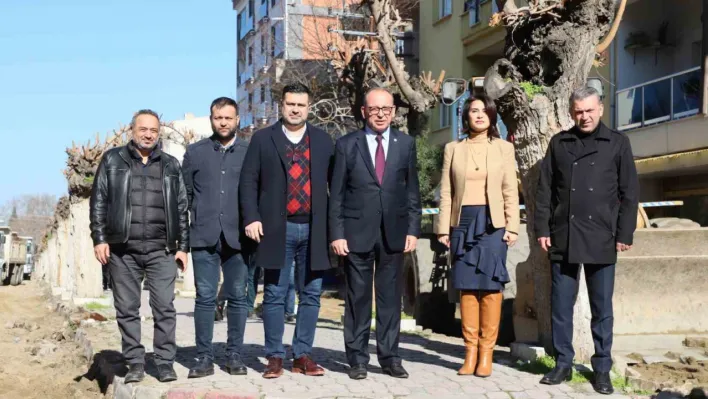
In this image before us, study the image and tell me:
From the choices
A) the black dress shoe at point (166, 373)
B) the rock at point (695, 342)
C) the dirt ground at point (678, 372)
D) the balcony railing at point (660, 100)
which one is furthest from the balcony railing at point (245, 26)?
the black dress shoe at point (166, 373)

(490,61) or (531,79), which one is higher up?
(490,61)

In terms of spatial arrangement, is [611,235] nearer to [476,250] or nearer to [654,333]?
[476,250]

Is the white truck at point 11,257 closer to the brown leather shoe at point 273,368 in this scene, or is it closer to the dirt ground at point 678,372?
the brown leather shoe at point 273,368

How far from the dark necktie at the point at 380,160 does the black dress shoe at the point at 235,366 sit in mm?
1799

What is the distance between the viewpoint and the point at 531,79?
29.9 feet

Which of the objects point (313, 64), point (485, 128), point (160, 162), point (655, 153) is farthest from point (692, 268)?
point (313, 64)

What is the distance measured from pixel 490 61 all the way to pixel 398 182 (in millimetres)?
25068

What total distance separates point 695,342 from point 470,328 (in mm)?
3171

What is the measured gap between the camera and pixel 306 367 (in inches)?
312

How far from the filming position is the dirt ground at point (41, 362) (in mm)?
10383

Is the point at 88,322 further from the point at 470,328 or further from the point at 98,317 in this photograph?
the point at 470,328

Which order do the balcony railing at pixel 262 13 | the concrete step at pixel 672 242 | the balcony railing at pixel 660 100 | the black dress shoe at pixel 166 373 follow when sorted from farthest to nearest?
1. the balcony railing at pixel 262 13
2. the balcony railing at pixel 660 100
3. the concrete step at pixel 672 242
4. the black dress shoe at pixel 166 373

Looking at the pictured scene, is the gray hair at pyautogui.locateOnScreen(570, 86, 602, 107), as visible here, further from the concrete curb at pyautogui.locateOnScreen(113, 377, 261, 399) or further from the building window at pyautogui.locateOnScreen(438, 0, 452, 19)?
the building window at pyautogui.locateOnScreen(438, 0, 452, 19)

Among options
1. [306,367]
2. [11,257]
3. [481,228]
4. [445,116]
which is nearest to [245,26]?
[11,257]
